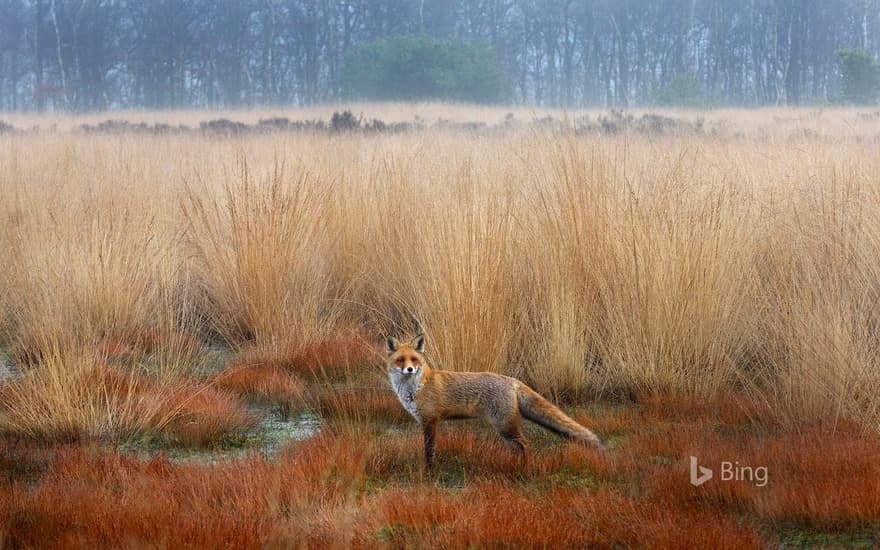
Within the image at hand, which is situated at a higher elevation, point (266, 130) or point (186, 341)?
point (266, 130)

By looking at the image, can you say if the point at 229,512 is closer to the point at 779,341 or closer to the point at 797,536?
the point at 797,536

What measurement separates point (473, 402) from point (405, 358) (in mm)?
360

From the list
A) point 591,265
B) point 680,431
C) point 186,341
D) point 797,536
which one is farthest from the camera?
point 186,341

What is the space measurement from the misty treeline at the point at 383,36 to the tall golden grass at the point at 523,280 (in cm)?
3770

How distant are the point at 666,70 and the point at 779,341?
145ft

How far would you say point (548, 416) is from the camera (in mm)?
3705

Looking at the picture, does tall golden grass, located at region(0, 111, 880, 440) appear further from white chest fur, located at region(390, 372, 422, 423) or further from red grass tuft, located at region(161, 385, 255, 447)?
white chest fur, located at region(390, 372, 422, 423)

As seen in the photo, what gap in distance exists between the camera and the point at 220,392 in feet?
16.1

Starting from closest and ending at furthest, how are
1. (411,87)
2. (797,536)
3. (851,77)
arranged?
(797,536) < (851,77) < (411,87)

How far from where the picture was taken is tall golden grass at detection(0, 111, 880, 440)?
4.70 m

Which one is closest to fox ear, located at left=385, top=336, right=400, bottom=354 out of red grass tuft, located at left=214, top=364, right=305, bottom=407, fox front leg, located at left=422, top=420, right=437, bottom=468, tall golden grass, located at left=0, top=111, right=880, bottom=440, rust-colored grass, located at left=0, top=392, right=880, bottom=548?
fox front leg, located at left=422, top=420, right=437, bottom=468

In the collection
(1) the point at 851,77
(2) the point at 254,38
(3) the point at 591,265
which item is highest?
(2) the point at 254,38

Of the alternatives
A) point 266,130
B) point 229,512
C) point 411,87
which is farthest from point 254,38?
point 229,512

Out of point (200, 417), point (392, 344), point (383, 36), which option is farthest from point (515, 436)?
point (383, 36)
